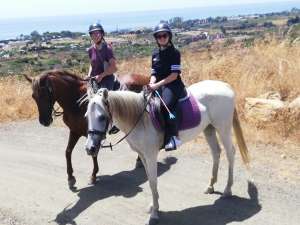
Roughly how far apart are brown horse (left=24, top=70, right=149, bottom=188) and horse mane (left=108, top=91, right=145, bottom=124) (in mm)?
1955

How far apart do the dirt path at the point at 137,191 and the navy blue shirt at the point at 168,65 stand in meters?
1.78

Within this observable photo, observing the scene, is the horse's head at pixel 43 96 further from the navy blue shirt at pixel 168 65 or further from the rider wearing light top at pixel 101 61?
the navy blue shirt at pixel 168 65

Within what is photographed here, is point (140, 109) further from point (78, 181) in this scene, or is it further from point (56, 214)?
point (78, 181)

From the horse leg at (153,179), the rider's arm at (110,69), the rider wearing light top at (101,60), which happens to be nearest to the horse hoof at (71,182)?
the rider wearing light top at (101,60)

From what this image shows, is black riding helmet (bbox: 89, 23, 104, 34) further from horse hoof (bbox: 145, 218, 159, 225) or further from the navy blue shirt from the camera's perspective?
horse hoof (bbox: 145, 218, 159, 225)

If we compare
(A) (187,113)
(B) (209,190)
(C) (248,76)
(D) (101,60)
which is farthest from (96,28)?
(C) (248,76)

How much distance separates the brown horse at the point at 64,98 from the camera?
24.7ft

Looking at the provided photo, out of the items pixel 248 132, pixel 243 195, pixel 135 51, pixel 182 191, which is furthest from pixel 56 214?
pixel 135 51

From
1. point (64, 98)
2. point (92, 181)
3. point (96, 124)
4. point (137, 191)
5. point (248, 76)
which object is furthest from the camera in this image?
point (248, 76)

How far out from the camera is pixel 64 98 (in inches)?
305

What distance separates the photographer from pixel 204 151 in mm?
9109

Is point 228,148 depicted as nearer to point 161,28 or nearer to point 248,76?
point 161,28

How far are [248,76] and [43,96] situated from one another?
6067 millimetres

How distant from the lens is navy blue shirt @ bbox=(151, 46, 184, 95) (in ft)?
20.2
